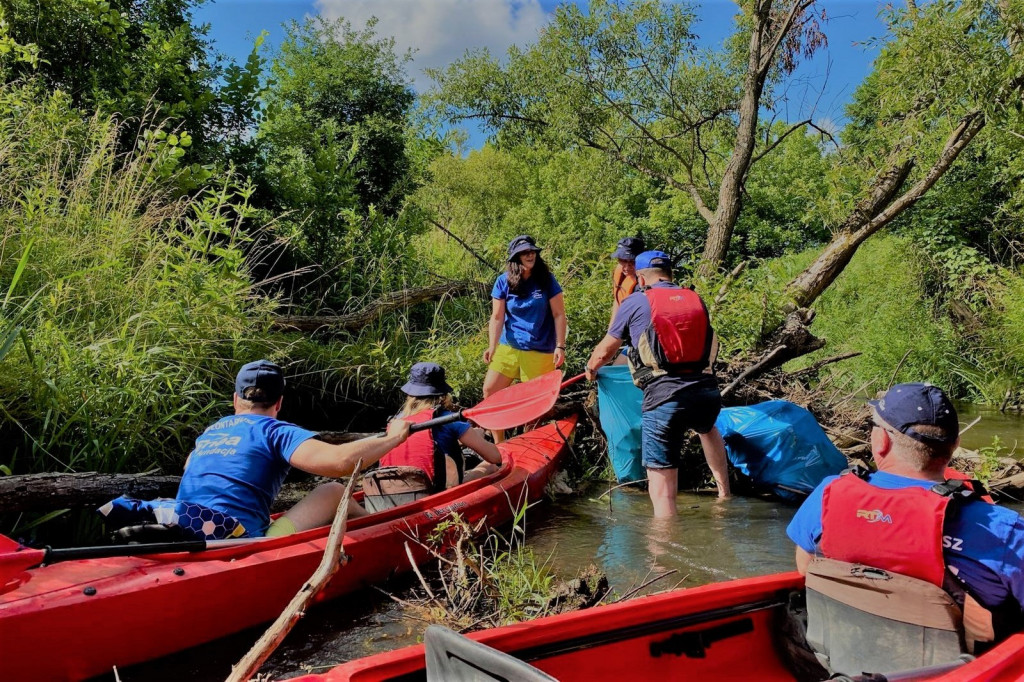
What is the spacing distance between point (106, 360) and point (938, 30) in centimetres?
757

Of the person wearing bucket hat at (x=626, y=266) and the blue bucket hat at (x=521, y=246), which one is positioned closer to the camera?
the blue bucket hat at (x=521, y=246)

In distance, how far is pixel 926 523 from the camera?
218 centimetres

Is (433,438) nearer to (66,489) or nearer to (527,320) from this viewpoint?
(527,320)

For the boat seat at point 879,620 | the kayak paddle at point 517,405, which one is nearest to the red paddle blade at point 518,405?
the kayak paddle at point 517,405

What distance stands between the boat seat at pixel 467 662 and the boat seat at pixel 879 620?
3.93 ft

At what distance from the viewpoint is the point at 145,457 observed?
456 cm

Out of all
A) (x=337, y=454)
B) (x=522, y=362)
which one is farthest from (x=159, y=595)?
(x=522, y=362)

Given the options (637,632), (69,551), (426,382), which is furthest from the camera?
(426,382)

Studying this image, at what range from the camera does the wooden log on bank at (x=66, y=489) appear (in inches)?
127

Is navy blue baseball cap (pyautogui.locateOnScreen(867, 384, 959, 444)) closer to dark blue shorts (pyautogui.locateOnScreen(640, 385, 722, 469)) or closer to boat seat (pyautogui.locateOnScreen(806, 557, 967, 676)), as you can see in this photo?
boat seat (pyautogui.locateOnScreen(806, 557, 967, 676))

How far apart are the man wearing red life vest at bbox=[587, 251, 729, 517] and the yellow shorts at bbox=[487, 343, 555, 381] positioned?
39.8 inches

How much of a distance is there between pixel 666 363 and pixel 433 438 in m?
1.54

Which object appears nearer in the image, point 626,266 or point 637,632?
point 637,632

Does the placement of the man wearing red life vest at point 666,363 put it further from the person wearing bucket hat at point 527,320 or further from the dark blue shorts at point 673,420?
the person wearing bucket hat at point 527,320
